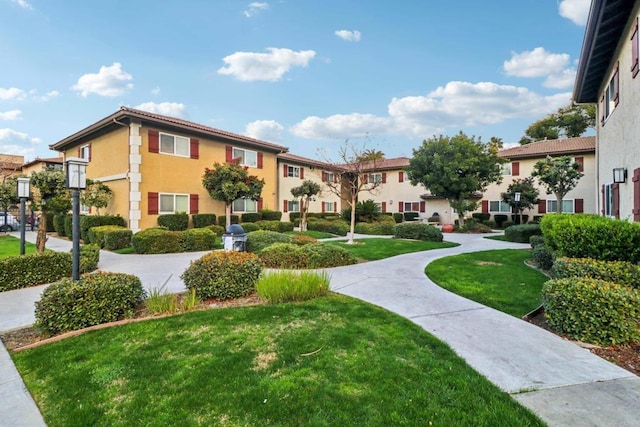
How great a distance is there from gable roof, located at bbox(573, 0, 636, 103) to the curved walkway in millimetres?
7515

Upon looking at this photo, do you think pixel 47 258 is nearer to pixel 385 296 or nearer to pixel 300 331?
pixel 300 331

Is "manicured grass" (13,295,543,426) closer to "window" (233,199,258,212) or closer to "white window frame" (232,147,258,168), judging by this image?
"window" (233,199,258,212)

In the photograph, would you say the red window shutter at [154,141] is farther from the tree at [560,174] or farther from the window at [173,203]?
the tree at [560,174]

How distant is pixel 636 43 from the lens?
6730mm

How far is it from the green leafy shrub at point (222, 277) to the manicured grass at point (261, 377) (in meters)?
1.24

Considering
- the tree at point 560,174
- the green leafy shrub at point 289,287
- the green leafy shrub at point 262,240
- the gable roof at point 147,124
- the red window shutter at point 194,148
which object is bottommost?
the green leafy shrub at point 289,287

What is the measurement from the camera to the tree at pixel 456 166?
22.2 metres

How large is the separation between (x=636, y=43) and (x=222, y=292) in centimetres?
991

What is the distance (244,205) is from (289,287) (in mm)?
15498

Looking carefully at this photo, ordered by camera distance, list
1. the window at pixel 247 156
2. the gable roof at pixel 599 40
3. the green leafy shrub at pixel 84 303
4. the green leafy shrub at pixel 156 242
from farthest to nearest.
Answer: the window at pixel 247 156
the green leafy shrub at pixel 156 242
the gable roof at pixel 599 40
the green leafy shrub at pixel 84 303

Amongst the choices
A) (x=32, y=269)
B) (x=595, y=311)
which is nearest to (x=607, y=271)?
(x=595, y=311)

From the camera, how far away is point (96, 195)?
610 inches

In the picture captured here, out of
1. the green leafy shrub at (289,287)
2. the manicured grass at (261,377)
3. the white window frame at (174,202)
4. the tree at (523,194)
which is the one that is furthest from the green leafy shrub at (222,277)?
the tree at (523,194)

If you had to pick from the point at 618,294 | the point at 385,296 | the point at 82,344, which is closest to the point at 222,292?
the point at 82,344
